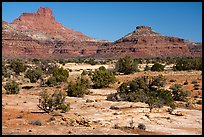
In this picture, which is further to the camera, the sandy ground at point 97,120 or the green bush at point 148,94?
the green bush at point 148,94

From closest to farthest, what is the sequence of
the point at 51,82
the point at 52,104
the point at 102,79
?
the point at 52,104, the point at 102,79, the point at 51,82

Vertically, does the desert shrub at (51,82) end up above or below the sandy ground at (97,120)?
above

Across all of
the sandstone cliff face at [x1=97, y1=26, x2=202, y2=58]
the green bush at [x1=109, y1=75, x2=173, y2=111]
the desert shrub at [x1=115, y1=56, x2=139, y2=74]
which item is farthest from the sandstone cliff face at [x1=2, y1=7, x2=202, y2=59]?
the green bush at [x1=109, y1=75, x2=173, y2=111]

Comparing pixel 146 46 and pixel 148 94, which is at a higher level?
pixel 146 46

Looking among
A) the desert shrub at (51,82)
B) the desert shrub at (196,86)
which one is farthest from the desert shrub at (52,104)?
the desert shrub at (196,86)

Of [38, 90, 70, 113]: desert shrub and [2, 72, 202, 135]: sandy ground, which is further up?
[38, 90, 70, 113]: desert shrub

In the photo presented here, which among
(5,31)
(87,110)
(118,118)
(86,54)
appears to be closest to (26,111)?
(87,110)

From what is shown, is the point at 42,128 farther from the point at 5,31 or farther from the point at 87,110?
the point at 5,31

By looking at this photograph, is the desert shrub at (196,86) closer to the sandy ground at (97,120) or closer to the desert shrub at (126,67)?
the sandy ground at (97,120)

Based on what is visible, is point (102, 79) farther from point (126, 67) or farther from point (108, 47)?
point (108, 47)

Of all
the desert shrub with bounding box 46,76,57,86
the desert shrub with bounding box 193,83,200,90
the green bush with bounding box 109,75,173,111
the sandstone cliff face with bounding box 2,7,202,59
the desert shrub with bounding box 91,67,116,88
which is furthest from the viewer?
the sandstone cliff face with bounding box 2,7,202,59

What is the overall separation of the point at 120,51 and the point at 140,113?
412 feet

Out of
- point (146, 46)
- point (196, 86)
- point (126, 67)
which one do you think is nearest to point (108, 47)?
point (146, 46)

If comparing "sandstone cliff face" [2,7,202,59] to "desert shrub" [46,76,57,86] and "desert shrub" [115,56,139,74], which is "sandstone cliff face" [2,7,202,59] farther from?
"desert shrub" [46,76,57,86]
